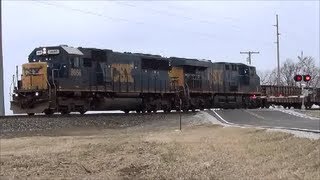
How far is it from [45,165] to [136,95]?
1889 cm

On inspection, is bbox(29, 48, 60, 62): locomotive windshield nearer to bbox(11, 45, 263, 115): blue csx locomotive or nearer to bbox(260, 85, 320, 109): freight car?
bbox(11, 45, 263, 115): blue csx locomotive

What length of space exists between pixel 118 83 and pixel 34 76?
18.2ft

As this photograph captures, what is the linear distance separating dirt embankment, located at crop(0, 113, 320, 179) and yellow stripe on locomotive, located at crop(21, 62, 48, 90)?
8.53 m

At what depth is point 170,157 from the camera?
14086mm

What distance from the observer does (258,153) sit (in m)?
12.9

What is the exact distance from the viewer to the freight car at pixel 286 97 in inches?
1883

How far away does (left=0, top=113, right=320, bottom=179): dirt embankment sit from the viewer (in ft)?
36.8

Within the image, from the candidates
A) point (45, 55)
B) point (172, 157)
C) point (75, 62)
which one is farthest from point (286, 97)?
point (172, 157)

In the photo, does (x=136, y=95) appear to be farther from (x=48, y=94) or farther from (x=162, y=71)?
(x=48, y=94)

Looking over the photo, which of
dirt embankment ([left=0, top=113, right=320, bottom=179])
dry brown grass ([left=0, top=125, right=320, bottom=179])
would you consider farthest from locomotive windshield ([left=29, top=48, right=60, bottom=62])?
dry brown grass ([left=0, top=125, right=320, bottom=179])

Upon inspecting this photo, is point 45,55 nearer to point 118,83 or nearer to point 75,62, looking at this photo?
point 75,62

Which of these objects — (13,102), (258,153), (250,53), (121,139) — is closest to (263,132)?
(258,153)

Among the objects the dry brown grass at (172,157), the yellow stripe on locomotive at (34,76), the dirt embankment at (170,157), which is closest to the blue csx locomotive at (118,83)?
the yellow stripe on locomotive at (34,76)

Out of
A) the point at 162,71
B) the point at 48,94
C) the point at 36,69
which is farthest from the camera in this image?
the point at 162,71
